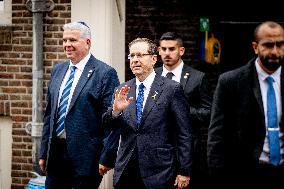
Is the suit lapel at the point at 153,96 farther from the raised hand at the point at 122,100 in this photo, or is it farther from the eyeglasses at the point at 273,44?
the eyeglasses at the point at 273,44

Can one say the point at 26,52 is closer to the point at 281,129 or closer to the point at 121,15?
the point at 121,15

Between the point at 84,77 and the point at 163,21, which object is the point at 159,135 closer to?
the point at 84,77

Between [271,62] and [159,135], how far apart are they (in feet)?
3.85

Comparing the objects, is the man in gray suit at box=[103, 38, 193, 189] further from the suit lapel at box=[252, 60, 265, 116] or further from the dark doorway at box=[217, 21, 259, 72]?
the dark doorway at box=[217, 21, 259, 72]

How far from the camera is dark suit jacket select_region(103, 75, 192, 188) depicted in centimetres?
430

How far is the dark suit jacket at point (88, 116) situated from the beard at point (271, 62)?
1.61 m

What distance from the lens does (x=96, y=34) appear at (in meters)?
6.42

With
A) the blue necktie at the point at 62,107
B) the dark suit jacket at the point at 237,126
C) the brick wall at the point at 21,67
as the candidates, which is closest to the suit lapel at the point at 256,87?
the dark suit jacket at the point at 237,126

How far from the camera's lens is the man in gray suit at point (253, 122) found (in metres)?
3.68

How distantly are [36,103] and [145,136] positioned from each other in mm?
2629

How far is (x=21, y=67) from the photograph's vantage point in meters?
6.66

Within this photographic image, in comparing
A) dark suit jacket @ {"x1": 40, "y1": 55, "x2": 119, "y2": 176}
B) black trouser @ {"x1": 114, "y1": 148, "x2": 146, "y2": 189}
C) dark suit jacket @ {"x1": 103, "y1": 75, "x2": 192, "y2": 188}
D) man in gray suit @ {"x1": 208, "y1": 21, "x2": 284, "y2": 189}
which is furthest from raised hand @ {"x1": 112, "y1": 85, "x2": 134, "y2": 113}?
man in gray suit @ {"x1": 208, "y1": 21, "x2": 284, "y2": 189}

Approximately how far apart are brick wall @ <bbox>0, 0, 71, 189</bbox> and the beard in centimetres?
345

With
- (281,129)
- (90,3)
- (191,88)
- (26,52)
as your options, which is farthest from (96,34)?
(281,129)
